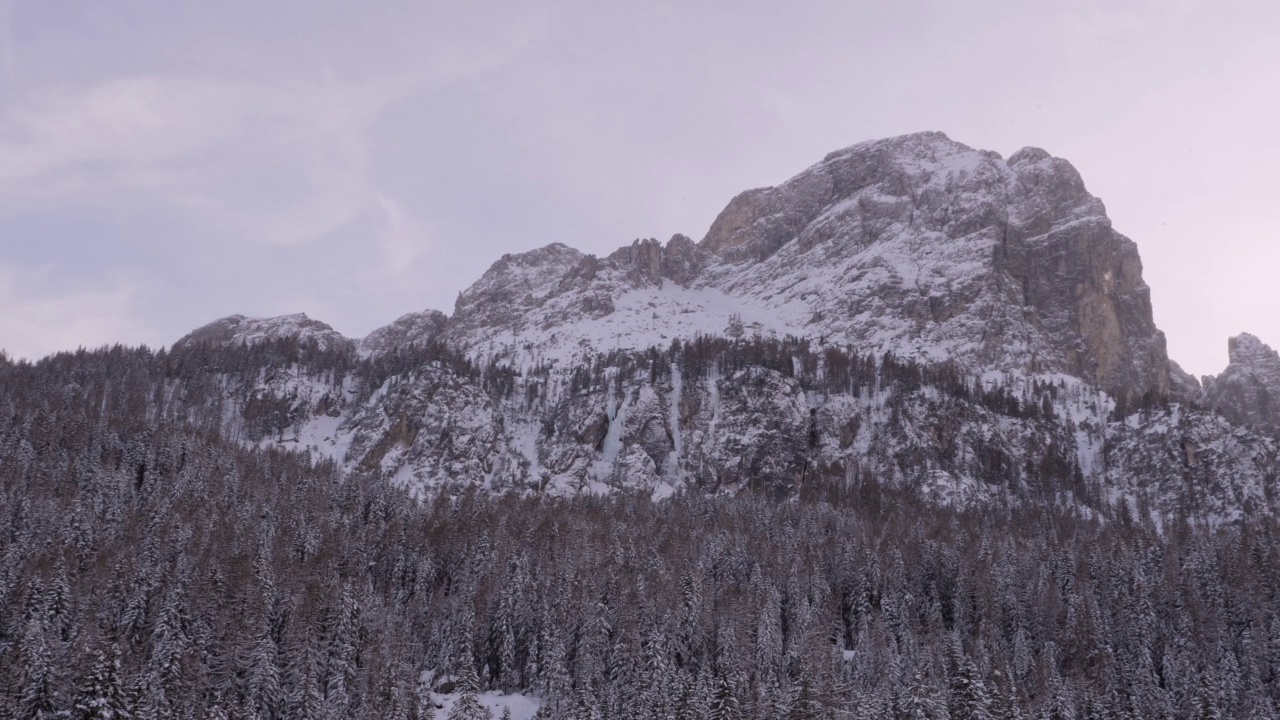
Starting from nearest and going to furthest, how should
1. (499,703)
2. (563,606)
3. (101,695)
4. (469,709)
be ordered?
(101,695), (469,709), (499,703), (563,606)

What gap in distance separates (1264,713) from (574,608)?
6032 cm

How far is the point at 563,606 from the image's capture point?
9031 cm

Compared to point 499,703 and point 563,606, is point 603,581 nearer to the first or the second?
point 563,606

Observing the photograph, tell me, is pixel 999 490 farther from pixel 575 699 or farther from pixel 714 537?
pixel 575 699

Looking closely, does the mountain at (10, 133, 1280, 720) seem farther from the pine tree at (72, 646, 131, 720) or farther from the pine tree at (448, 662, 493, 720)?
the pine tree at (448, 662, 493, 720)

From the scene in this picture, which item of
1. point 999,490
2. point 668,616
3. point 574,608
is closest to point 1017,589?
point 668,616

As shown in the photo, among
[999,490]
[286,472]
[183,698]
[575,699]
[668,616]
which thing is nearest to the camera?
[183,698]

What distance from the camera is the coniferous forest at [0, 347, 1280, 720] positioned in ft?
224

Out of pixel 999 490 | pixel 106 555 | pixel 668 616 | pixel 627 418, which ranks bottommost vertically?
pixel 668 616

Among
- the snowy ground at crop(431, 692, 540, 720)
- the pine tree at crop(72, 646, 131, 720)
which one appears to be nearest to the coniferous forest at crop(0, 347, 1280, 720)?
the pine tree at crop(72, 646, 131, 720)

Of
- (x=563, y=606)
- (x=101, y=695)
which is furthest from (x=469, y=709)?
(x=101, y=695)

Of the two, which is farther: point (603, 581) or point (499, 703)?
point (603, 581)

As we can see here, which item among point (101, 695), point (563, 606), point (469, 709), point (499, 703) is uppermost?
point (563, 606)

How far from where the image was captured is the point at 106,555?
3514 inches
